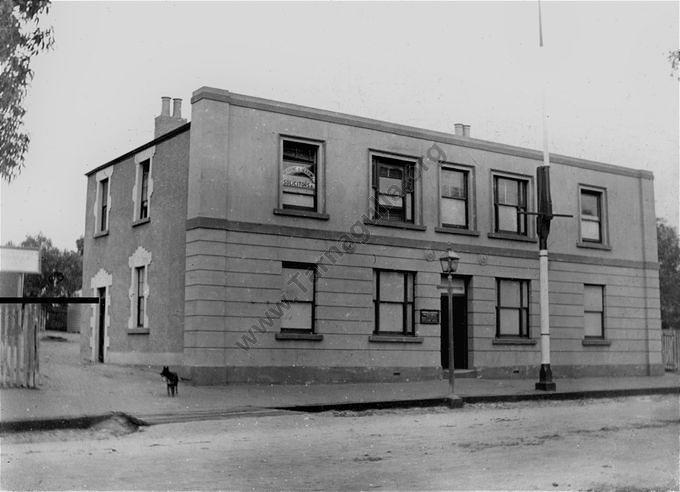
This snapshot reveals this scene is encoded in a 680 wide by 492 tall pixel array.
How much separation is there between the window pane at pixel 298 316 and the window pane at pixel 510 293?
270 inches

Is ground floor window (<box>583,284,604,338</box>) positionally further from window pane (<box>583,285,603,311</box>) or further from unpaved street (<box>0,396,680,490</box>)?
unpaved street (<box>0,396,680,490</box>)

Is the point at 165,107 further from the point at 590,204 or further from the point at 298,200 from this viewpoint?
the point at 590,204

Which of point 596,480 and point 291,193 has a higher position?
point 291,193

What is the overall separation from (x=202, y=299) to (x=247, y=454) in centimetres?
898

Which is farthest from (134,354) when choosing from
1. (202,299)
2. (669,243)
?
(669,243)

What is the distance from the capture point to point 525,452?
9.15 meters

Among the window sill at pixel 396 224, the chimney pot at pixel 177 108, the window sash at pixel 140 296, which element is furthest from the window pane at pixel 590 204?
the window sash at pixel 140 296

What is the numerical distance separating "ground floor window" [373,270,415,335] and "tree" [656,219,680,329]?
27.6 meters

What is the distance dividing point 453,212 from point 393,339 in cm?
450

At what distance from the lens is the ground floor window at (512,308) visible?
22.9m

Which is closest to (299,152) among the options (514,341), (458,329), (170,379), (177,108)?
(177,108)

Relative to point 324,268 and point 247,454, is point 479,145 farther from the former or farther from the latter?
point 247,454

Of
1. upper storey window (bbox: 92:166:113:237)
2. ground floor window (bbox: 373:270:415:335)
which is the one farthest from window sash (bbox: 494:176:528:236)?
upper storey window (bbox: 92:166:113:237)

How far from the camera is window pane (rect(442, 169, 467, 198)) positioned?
2230cm
